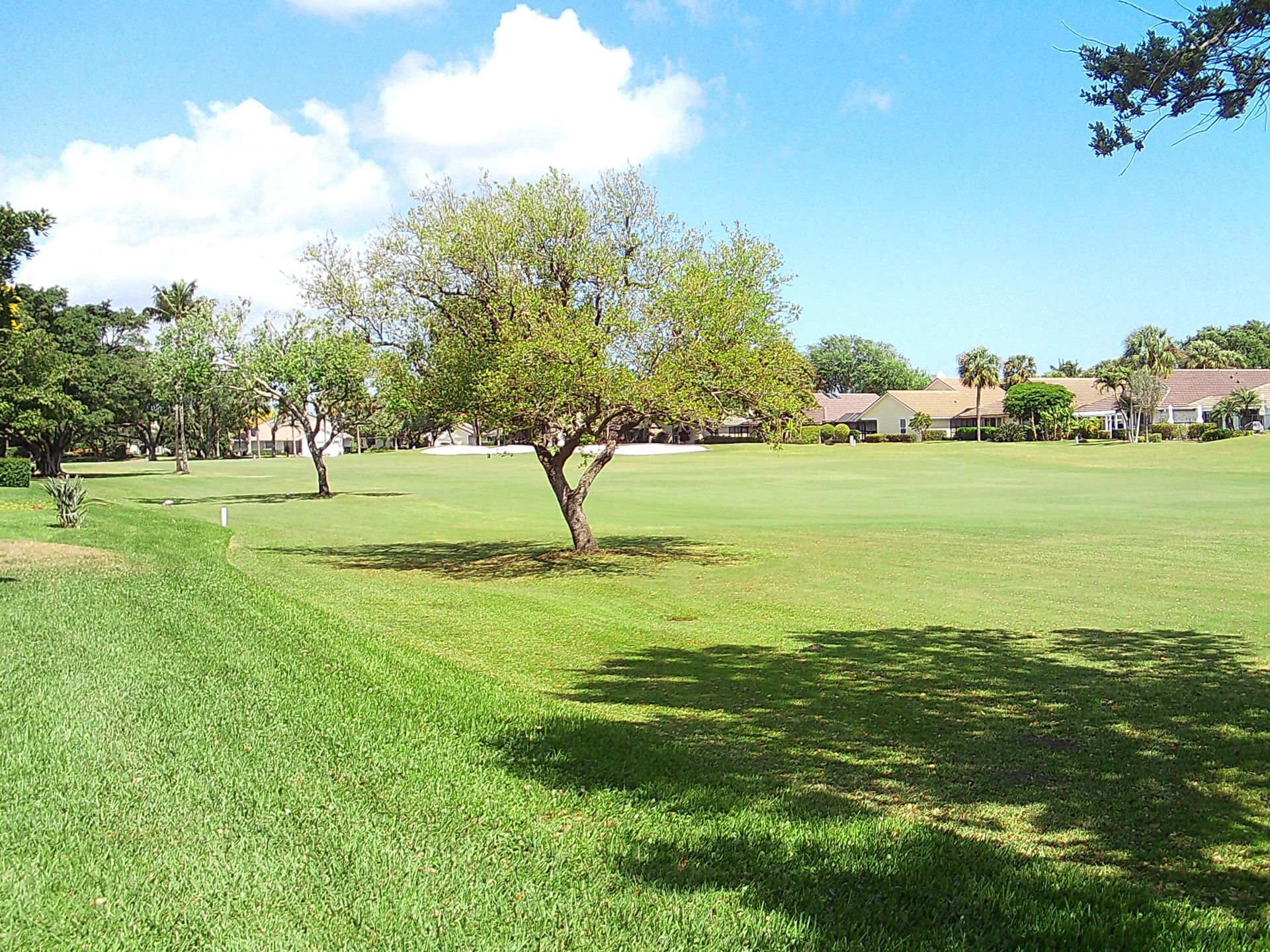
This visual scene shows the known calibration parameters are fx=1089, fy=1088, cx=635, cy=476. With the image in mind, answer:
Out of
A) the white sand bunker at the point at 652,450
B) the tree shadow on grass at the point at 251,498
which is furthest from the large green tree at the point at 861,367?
the tree shadow on grass at the point at 251,498

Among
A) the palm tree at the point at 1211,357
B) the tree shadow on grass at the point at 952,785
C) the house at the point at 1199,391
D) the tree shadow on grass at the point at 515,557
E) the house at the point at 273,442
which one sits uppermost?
the palm tree at the point at 1211,357

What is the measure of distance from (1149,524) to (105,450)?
120m

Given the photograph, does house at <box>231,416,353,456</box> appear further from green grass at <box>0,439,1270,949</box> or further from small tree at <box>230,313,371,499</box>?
green grass at <box>0,439,1270,949</box>

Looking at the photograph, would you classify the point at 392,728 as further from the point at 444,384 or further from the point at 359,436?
the point at 359,436

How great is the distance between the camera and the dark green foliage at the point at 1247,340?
446 ft

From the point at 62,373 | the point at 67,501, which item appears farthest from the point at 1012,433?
the point at 67,501

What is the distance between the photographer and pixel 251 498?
50.2m

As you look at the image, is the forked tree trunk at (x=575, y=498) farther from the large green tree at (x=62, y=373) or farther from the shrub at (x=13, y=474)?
the shrub at (x=13, y=474)

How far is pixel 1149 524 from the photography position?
1209 inches

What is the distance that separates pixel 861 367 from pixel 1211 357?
50818mm

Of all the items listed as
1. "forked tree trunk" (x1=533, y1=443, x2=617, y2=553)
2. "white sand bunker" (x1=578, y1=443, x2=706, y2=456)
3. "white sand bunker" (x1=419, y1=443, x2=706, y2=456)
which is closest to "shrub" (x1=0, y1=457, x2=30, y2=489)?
"forked tree trunk" (x1=533, y1=443, x2=617, y2=553)

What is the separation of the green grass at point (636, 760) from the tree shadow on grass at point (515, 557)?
211 cm

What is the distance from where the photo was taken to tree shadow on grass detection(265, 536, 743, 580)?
23.0 m

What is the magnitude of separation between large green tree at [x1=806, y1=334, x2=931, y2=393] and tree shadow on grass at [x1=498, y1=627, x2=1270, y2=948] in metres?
153
